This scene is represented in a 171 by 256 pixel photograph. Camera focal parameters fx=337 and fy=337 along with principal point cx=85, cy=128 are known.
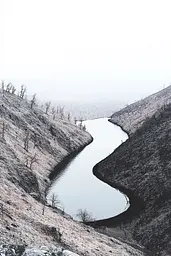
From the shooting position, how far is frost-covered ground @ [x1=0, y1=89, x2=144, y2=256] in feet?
153

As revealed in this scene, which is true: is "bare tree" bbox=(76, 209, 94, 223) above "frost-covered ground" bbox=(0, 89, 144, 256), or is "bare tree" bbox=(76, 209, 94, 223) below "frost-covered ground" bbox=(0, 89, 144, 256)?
below

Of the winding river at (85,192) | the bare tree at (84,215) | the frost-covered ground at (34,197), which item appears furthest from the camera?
the winding river at (85,192)

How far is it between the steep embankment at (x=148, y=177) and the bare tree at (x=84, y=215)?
19.1 feet

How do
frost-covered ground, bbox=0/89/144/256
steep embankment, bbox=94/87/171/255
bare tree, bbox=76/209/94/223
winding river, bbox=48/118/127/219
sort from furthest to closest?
winding river, bbox=48/118/127/219 < bare tree, bbox=76/209/94/223 < steep embankment, bbox=94/87/171/255 < frost-covered ground, bbox=0/89/144/256

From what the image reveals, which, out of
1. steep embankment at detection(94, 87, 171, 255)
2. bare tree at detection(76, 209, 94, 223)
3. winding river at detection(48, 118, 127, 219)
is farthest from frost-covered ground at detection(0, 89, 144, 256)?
steep embankment at detection(94, 87, 171, 255)

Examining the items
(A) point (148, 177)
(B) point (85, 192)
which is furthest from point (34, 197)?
(A) point (148, 177)

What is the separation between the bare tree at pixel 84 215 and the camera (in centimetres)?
7263

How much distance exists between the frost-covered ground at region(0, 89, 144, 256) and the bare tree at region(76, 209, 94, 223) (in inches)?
Result: 176

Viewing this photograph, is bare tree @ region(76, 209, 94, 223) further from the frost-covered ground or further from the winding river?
the frost-covered ground

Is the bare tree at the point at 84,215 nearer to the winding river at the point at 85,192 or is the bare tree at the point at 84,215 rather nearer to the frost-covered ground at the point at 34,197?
the winding river at the point at 85,192

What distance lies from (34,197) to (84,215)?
11.6m

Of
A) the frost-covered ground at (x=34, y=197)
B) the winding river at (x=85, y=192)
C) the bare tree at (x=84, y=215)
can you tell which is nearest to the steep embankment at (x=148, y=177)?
the winding river at (x=85, y=192)

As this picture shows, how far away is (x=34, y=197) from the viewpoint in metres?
73.8

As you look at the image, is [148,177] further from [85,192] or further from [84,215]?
[84,215]
